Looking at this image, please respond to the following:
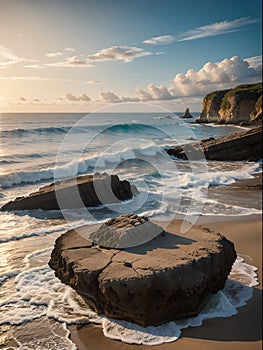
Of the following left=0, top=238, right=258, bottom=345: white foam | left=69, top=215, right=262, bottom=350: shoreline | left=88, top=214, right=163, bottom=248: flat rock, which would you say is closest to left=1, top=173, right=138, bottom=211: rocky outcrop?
left=0, top=238, right=258, bottom=345: white foam

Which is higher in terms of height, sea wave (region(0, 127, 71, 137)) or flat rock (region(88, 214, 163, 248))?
sea wave (region(0, 127, 71, 137))

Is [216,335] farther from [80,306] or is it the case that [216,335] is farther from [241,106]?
[241,106]

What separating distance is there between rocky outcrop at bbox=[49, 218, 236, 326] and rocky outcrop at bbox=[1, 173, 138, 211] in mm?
4946

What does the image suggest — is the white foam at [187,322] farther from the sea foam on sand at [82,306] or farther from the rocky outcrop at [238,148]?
the rocky outcrop at [238,148]

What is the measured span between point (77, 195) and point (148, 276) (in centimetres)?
652

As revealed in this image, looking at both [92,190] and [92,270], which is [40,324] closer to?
[92,270]

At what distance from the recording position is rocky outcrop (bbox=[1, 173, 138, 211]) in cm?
988

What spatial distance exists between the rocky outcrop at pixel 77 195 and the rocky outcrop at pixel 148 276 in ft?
16.2

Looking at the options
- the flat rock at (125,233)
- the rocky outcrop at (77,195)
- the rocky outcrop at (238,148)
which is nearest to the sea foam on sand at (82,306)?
the flat rock at (125,233)

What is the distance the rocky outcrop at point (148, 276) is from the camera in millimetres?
4230

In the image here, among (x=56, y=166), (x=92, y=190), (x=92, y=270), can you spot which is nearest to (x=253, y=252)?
(x=92, y=270)

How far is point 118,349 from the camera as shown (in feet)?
13.0

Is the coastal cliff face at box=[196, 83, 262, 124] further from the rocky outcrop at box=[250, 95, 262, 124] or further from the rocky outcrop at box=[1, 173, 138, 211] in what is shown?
the rocky outcrop at box=[1, 173, 138, 211]

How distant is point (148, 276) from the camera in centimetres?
422
